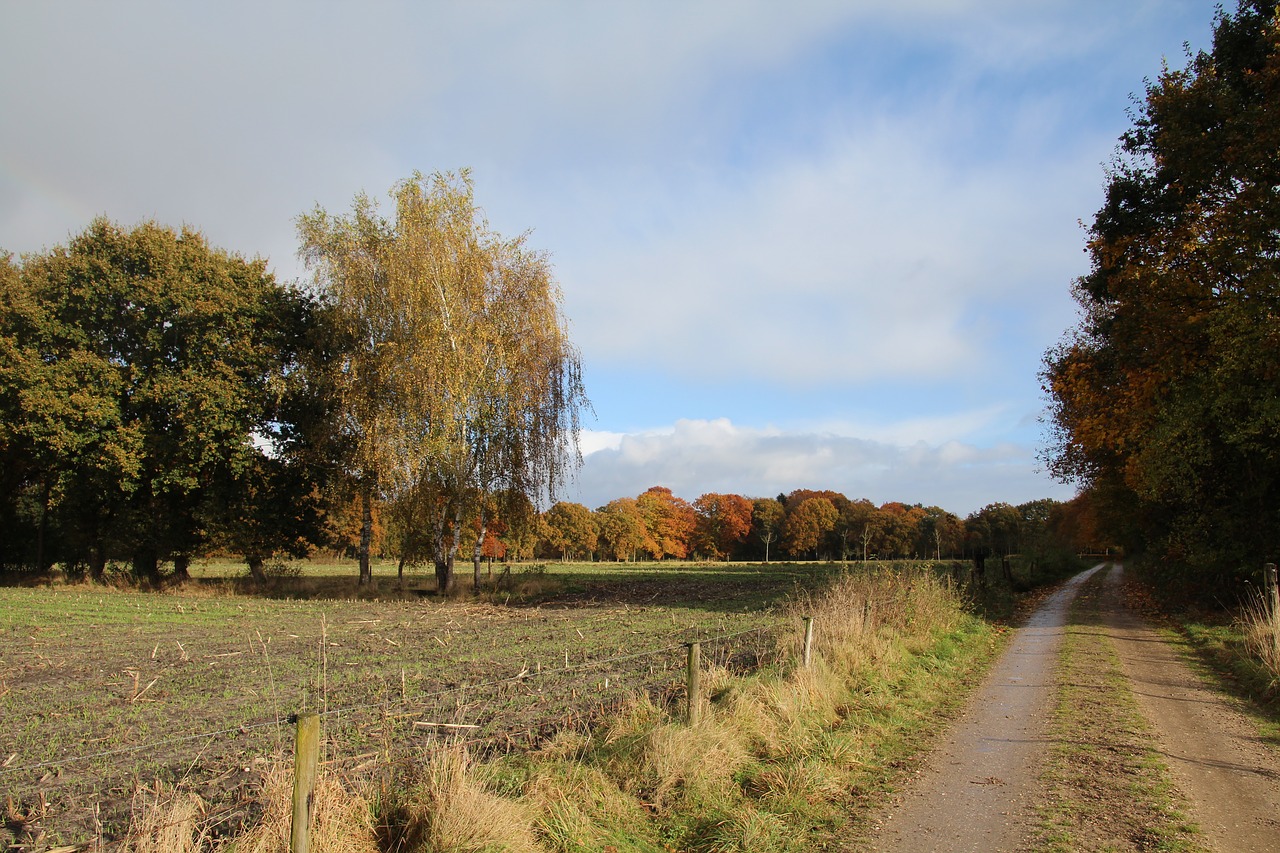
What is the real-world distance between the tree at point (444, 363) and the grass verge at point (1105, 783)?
1949 centimetres

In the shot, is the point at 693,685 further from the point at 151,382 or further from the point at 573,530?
the point at 573,530

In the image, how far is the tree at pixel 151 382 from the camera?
25984 millimetres

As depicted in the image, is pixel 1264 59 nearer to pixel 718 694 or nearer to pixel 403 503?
pixel 718 694

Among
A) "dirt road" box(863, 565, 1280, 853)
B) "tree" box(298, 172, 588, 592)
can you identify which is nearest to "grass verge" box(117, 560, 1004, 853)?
"dirt road" box(863, 565, 1280, 853)

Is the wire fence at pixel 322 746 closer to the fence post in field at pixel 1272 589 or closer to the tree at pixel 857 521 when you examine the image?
the fence post in field at pixel 1272 589

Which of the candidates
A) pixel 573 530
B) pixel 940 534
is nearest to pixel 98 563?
pixel 573 530

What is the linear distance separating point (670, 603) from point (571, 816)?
20436 millimetres

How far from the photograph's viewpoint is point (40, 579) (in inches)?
1249

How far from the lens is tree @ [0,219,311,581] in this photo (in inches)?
1023

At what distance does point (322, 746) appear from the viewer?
6.91 meters

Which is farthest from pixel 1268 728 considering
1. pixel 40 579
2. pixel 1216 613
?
pixel 40 579

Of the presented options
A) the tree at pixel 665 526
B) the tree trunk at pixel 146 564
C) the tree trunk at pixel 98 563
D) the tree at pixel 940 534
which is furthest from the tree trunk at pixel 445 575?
the tree at pixel 940 534

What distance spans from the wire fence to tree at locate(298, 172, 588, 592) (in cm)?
1458

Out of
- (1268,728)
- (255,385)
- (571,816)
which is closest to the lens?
(571,816)
